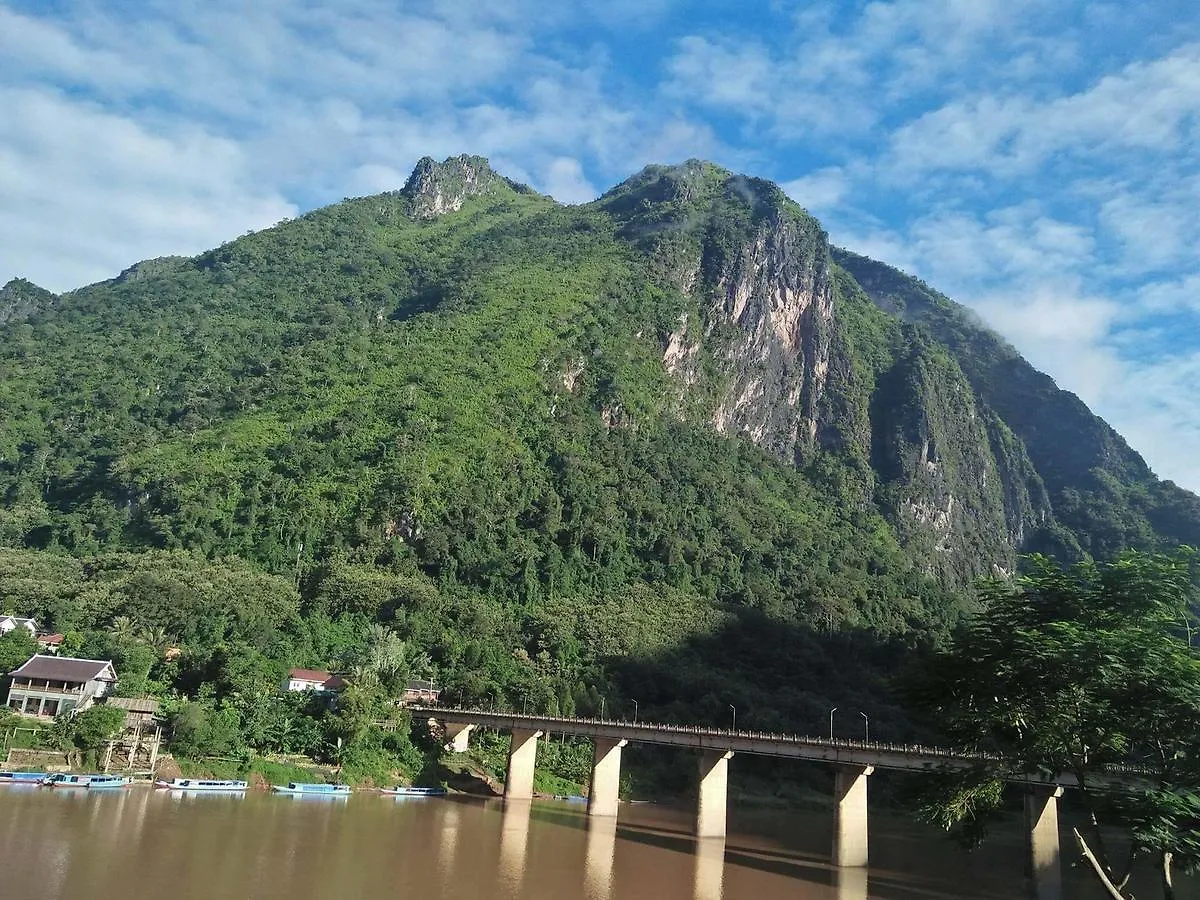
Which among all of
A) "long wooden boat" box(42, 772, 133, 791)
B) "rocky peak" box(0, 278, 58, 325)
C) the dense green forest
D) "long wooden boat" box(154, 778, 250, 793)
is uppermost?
"rocky peak" box(0, 278, 58, 325)

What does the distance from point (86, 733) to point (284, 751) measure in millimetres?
14776

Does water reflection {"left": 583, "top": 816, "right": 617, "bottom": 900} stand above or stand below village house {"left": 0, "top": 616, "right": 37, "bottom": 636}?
below

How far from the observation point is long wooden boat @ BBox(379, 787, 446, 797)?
64.5 metres

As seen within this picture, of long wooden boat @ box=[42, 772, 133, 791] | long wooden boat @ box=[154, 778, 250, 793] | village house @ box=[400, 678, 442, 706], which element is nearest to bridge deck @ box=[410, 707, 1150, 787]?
village house @ box=[400, 678, 442, 706]

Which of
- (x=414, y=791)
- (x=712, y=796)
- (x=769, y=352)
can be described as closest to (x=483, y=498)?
(x=414, y=791)

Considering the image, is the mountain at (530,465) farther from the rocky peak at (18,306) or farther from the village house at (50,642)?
the village house at (50,642)

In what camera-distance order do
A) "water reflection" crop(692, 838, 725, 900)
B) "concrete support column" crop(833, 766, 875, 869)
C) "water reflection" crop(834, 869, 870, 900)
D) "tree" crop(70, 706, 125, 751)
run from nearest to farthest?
1. "water reflection" crop(692, 838, 725, 900)
2. "water reflection" crop(834, 869, 870, 900)
3. "concrete support column" crop(833, 766, 875, 869)
4. "tree" crop(70, 706, 125, 751)

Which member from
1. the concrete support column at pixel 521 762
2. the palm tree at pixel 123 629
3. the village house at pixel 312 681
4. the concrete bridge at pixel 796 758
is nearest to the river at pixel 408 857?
the concrete bridge at pixel 796 758

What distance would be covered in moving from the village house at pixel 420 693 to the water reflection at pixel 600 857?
2608cm

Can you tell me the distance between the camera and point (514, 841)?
4666 centimetres

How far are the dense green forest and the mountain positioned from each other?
57cm

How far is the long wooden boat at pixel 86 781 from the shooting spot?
162 ft

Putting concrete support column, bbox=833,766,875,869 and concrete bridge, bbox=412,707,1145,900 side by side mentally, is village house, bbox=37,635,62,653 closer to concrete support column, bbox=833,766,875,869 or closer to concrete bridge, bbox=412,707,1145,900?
concrete bridge, bbox=412,707,1145,900

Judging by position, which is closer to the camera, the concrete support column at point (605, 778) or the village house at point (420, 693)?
the concrete support column at point (605, 778)
